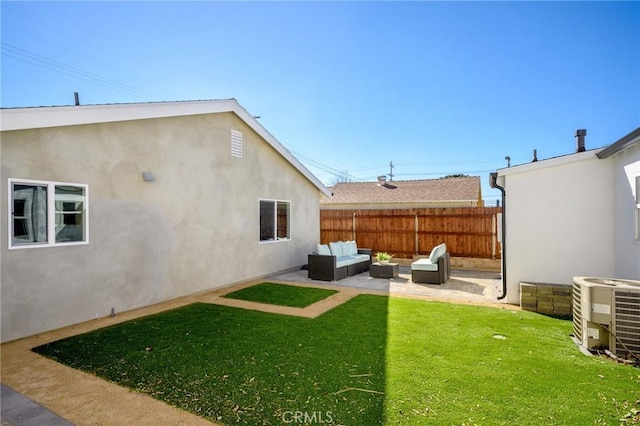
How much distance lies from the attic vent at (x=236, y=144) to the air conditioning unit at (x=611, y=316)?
9.09 m

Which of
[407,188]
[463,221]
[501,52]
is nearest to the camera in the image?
[501,52]

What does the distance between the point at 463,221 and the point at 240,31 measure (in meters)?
11.2

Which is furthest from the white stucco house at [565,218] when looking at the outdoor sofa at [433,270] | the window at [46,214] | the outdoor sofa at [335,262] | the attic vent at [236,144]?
the window at [46,214]

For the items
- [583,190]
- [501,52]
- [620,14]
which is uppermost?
[501,52]

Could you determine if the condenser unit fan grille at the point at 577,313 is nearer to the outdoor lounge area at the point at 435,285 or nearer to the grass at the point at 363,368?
the grass at the point at 363,368

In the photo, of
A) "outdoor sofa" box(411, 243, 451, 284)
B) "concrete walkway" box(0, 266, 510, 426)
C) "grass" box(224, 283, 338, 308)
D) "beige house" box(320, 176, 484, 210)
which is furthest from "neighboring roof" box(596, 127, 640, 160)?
"beige house" box(320, 176, 484, 210)

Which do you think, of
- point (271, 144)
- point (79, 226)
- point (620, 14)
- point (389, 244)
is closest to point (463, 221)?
point (389, 244)

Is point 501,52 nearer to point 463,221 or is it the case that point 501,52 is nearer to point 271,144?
point 463,221

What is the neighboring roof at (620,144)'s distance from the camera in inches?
206

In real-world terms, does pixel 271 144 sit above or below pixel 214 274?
above

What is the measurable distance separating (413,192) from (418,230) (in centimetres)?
609

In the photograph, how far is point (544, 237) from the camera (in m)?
7.18

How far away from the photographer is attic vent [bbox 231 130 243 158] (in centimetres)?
980

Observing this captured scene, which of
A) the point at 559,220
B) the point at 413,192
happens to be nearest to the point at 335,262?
the point at 559,220
